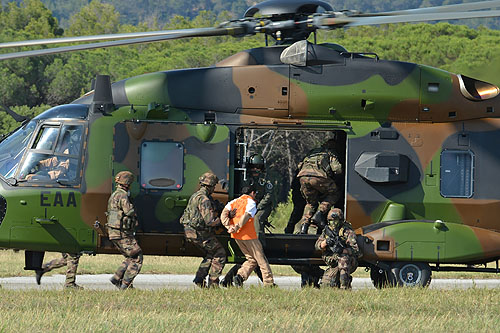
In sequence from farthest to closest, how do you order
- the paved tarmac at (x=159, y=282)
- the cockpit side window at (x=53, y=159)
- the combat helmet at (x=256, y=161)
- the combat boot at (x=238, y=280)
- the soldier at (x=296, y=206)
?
the paved tarmac at (x=159, y=282)
the soldier at (x=296, y=206)
the combat helmet at (x=256, y=161)
the cockpit side window at (x=53, y=159)
the combat boot at (x=238, y=280)

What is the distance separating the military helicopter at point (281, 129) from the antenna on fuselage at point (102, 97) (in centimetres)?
2

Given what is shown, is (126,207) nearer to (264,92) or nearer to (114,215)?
(114,215)

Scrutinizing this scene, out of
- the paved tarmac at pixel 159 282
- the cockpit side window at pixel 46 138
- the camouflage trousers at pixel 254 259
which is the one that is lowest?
the paved tarmac at pixel 159 282

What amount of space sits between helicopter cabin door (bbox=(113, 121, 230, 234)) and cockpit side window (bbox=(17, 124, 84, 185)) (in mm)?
599

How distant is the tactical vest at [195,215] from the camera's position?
1159cm

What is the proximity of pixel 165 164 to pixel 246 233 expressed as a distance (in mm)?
1505

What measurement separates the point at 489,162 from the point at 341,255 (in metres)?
2.58

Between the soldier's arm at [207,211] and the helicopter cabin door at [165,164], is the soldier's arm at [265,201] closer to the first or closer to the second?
the helicopter cabin door at [165,164]

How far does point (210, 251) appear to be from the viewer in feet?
38.7

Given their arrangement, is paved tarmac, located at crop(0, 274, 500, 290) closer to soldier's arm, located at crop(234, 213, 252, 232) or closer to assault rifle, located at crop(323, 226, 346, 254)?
assault rifle, located at crop(323, 226, 346, 254)

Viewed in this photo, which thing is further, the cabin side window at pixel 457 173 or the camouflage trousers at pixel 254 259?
the cabin side window at pixel 457 173

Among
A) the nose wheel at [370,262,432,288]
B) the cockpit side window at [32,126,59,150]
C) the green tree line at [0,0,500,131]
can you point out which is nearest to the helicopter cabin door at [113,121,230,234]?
the cockpit side window at [32,126,59,150]

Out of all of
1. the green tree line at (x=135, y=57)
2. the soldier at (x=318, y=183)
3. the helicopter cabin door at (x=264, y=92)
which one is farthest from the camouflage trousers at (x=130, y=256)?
the green tree line at (x=135, y=57)

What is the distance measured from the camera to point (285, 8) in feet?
37.4
